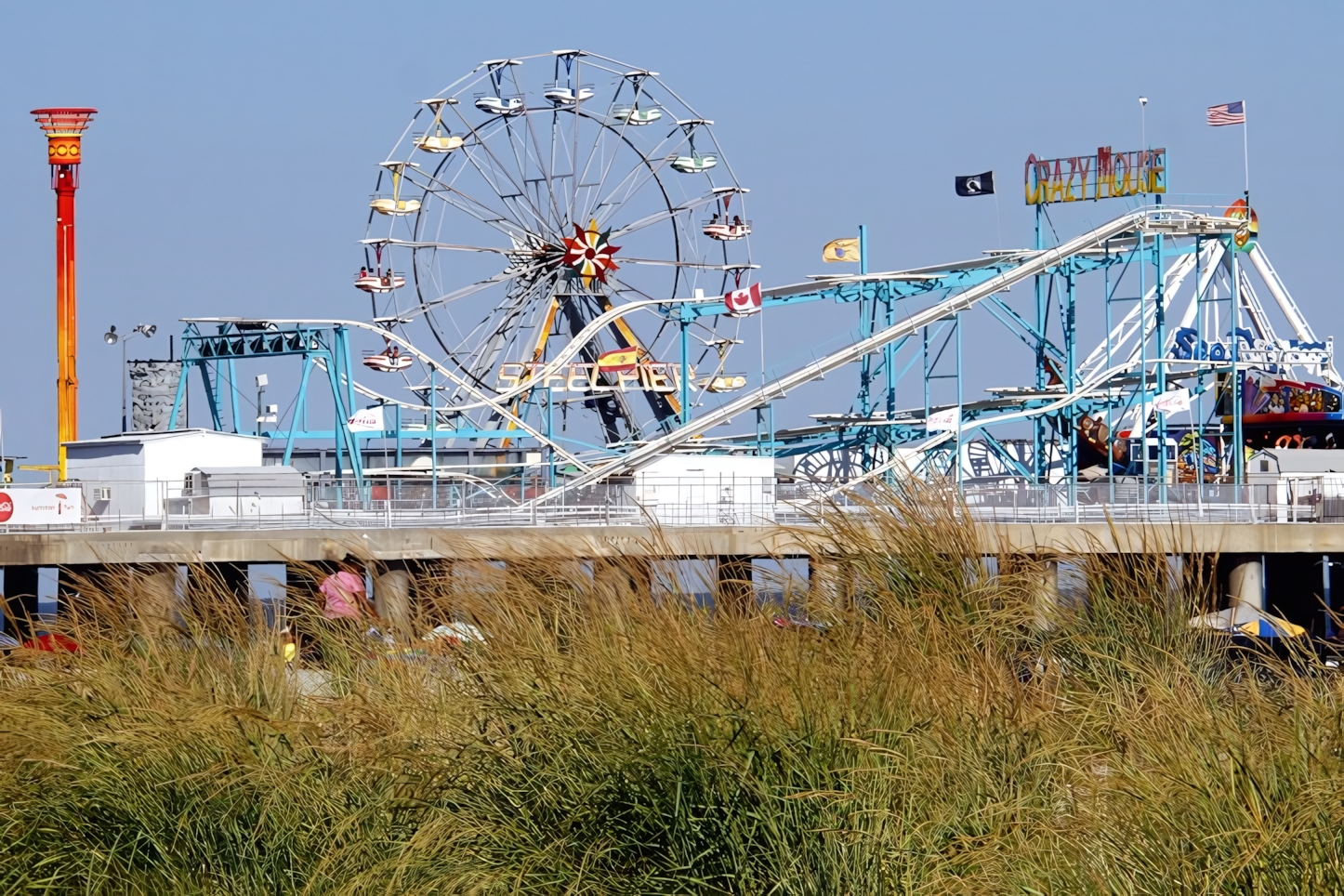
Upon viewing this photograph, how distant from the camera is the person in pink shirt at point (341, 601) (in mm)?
9782

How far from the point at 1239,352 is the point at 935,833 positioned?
152 feet

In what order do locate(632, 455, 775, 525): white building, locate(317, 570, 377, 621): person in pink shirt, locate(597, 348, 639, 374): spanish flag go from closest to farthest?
locate(317, 570, 377, 621): person in pink shirt
locate(632, 455, 775, 525): white building
locate(597, 348, 639, 374): spanish flag

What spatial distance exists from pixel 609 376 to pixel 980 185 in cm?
1409

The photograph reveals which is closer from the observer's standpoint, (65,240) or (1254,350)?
(65,240)

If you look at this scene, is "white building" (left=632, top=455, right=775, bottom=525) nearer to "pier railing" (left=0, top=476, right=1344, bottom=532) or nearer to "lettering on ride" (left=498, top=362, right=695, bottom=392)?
"pier railing" (left=0, top=476, right=1344, bottom=532)

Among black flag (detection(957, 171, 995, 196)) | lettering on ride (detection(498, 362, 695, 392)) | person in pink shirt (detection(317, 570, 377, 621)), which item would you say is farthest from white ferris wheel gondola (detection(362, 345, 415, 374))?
person in pink shirt (detection(317, 570, 377, 621))

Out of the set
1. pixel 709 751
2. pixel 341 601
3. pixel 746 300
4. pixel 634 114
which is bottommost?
pixel 709 751

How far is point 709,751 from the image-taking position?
6.87m

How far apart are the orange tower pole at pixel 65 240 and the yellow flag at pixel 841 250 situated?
72.3 feet

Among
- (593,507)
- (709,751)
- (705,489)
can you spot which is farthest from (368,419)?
(709,751)

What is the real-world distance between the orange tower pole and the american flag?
3109 centimetres

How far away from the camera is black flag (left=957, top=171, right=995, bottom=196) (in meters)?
55.4

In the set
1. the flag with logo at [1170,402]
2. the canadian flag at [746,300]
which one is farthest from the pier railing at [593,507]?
the canadian flag at [746,300]

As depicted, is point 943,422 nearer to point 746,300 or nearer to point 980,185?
point 746,300
